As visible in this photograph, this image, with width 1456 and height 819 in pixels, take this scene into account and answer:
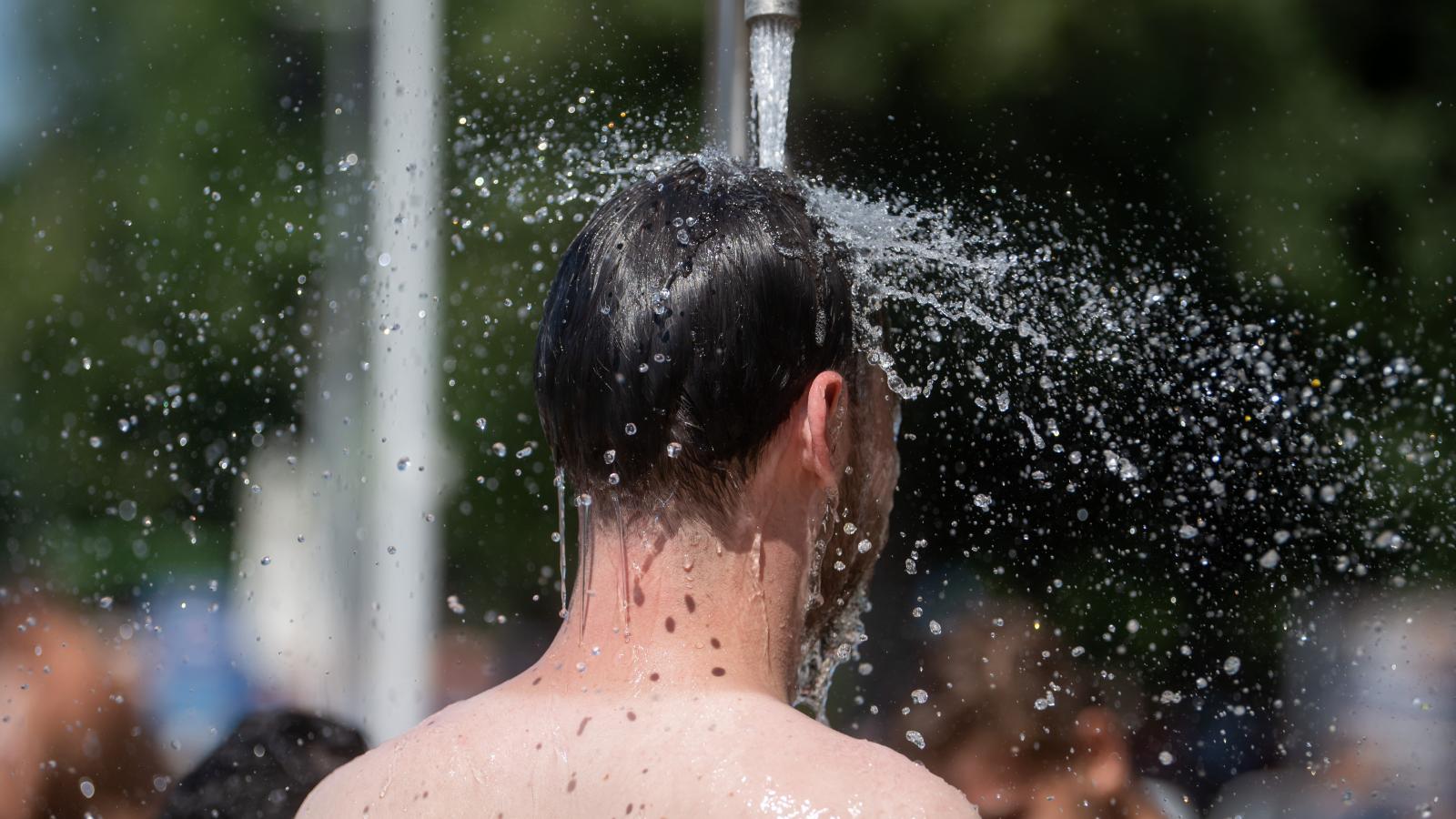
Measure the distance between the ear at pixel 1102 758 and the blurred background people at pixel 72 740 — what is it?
2.34 m

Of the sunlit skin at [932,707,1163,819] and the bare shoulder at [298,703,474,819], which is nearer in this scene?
the bare shoulder at [298,703,474,819]

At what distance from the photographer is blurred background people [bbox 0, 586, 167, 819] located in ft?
12.0

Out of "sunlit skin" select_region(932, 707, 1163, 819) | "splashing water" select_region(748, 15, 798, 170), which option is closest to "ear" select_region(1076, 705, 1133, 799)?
"sunlit skin" select_region(932, 707, 1163, 819)

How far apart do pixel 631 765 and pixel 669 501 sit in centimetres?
30

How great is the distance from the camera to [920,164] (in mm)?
5758

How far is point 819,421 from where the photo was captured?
1.66 m

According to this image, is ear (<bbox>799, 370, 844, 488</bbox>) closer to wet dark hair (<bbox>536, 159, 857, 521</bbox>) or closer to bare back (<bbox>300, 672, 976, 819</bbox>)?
wet dark hair (<bbox>536, 159, 857, 521</bbox>)

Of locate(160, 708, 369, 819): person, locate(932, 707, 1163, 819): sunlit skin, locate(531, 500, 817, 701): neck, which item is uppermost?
locate(531, 500, 817, 701): neck

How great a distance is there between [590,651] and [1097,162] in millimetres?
4522

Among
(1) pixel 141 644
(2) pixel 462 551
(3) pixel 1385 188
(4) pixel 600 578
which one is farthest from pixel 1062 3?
(4) pixel 600 578

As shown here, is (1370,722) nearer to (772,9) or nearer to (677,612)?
(772,9)

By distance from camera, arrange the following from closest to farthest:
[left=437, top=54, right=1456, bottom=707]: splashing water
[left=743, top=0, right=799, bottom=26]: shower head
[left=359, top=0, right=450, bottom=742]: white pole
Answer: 1. [left=743, top=0, right=799, bottom=26]: shower head
2. [left=437, top=54, right=1456, bottom=707]: splashing water
3. [left=359, top=0, right=450, bottom=742]: white pole

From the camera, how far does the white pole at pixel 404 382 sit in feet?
21.4

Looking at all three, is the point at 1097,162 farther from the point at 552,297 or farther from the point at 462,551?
the point at 552,297
